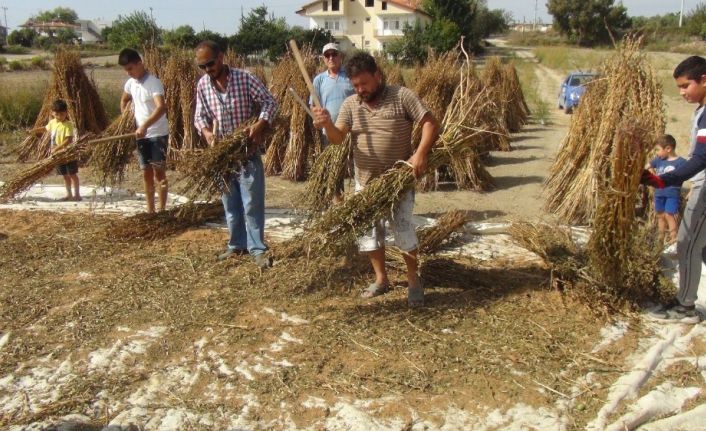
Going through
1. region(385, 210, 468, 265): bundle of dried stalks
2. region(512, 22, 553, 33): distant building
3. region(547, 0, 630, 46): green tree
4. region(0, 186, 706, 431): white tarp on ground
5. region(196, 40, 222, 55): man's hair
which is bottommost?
region(0, 186, 706, 431): white tarp on ground

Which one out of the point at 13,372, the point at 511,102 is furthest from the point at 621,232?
the point at 511,102

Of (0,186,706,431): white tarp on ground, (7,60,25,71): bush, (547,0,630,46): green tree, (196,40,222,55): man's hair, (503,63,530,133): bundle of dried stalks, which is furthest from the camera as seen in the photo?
(547,0,630,46): green tree

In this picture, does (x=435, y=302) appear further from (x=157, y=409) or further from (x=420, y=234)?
(x=157, y=409)

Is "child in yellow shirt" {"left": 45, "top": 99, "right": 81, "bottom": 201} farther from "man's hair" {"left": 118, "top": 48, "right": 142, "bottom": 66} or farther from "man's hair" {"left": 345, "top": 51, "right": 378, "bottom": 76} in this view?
"man's hair" {"left": 345, "top": 51, "right": 378, "bottom": 76}

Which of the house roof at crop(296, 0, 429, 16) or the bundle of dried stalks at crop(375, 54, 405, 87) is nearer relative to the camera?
the bundle of dried stalks at crop(375, 54, 405, 87)

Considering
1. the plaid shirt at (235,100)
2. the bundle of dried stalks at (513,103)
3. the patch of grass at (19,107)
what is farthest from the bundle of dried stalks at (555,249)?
the patch of grass at (19,107)

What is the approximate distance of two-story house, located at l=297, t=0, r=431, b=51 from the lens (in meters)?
48.0

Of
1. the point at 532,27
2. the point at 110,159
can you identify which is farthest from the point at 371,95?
the point at 532,27

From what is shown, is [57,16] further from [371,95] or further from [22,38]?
[371,95]

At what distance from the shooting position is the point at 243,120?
419 cm

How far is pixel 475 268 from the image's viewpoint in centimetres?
399

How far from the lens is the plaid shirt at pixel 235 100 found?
4090 mm

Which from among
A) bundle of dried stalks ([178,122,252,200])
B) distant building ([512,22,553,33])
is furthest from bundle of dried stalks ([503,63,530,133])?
distant building ([512,22,553,33])

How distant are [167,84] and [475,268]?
19.9 feet
